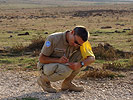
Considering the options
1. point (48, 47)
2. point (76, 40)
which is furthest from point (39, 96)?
point (76, 40)

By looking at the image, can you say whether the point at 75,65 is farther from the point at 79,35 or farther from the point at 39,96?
the point at 39,96

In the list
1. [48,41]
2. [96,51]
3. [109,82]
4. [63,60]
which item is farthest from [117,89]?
[96,51]

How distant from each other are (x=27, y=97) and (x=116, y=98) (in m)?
1.73

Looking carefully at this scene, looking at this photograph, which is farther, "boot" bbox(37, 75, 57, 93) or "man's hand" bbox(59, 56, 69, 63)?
"boot" bbox(37, 75, 57, 93)

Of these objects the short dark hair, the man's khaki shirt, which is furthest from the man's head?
the man's khaki shirt

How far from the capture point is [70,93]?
19.5 feet

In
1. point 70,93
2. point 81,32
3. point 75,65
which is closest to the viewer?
point 81,32

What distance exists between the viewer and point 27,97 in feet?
18.4

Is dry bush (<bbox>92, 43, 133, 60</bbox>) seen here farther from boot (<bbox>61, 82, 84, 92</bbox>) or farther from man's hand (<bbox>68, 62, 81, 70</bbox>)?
man's hand (<bbox>68, 62, 81, 70</bbox>)

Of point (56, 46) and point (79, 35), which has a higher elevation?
point (79, 35)

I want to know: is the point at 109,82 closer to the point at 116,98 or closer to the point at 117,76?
the point at 117,76

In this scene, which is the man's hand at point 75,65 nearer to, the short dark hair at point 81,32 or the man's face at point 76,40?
the man's face at point 76,40

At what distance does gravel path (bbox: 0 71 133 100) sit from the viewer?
5734mm

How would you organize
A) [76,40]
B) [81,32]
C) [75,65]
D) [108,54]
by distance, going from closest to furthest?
[81,32] < [76,40] < [75,65] < [108,54]
